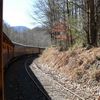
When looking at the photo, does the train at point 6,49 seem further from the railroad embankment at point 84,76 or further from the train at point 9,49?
the railroad embankment at point 84,76

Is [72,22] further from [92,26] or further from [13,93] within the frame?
[13,93]

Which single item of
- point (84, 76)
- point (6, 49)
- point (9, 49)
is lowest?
point (84, 76)

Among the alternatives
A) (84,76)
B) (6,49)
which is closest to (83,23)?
(6,49)

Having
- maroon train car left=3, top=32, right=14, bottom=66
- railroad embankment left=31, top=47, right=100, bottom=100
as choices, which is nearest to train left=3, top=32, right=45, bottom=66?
maroon train car left=3, top=32, right=14, bottom=66

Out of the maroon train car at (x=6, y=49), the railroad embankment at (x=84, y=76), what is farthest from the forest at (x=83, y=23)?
the maroon train car at (x=6, y=49)

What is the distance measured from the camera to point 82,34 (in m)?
31.1

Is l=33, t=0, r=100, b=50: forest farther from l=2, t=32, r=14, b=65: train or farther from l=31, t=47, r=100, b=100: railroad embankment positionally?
l=2, t=32, r=14, b=65: train

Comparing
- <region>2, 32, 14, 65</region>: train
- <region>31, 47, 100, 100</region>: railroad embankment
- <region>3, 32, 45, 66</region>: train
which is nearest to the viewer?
<region>31, 47, 100, 100</region>: railroad embankment

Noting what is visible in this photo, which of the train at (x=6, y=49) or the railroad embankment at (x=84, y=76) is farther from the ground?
the train at (x=6, y=49)

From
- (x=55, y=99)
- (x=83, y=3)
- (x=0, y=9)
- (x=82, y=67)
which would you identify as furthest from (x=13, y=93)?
(x=83, y=3)

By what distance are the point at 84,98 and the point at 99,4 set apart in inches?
652

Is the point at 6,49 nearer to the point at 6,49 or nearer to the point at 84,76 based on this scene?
the point at 6,49

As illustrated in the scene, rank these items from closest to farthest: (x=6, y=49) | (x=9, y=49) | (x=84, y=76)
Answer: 1. (x=84, y=76)
2. (x=6, y=49)
3. (x=9, y=49)

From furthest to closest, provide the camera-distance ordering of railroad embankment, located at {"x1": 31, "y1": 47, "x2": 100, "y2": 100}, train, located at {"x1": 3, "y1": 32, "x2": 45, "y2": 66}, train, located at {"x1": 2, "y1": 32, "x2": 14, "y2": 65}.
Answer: train, located at {"x1": 3, "y1": 32, "x2": 45, "y2": 66} < train, located at {"x1": 2, "y1": 32, "x2": 14, "y2": 65} < railroad embankment, located at {"x1": 31, "y1": 47, "x2": 100, "y2": 100}
